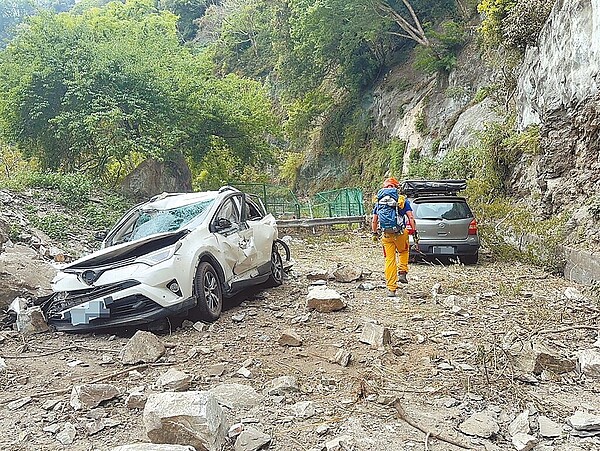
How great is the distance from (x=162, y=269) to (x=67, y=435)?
268 cm

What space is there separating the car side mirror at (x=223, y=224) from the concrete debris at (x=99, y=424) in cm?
386

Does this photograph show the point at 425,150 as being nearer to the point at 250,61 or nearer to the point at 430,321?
the point at 430,321

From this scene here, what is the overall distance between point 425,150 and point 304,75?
11.5 metres

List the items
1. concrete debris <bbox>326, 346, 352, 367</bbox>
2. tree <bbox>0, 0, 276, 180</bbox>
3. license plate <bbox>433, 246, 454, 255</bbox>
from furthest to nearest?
tree <bbox>0, 0, 276, 180</bbox>
license plate <bbox>433, 246, 454, 255</bbox>
concrete debris <bbox>326, 346, 352, 367</bbox>

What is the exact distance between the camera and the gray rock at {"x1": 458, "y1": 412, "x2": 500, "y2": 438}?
3.67 metres

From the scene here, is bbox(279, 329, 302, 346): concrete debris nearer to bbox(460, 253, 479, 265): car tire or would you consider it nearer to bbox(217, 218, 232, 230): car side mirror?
bbox(217, 218, 232, 230): car side mirror

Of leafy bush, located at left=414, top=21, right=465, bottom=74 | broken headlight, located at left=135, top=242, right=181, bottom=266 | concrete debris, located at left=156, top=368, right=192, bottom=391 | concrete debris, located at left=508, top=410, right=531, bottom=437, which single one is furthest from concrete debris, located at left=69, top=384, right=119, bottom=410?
leafy bush, located at left=414, top=21, right=465, bottom=74

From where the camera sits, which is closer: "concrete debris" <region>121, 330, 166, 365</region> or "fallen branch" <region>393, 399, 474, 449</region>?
"fallen branch" <region>393, 399, 474, 449</region>

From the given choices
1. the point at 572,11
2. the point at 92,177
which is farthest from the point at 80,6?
the point at 572,11

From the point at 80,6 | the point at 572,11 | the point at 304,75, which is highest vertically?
the point at 80,6

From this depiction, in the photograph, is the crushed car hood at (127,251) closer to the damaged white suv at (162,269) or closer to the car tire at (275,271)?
the damaged white suv at (162,269)

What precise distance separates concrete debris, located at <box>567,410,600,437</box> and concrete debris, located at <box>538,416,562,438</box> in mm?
98

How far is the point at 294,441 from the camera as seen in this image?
144 inches

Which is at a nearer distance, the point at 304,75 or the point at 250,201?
the point at 250,201
